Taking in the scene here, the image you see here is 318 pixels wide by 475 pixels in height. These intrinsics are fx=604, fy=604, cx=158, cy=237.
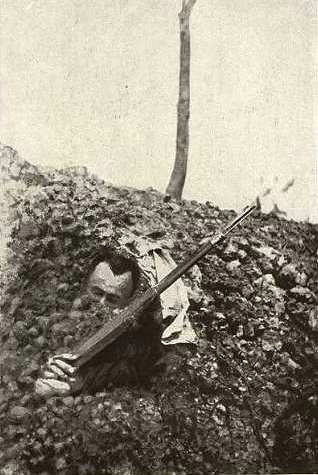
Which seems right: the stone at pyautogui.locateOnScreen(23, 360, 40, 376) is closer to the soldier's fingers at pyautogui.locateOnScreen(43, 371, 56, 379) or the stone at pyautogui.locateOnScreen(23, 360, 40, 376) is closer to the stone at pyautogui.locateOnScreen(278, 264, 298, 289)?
the soldier's fingers at pyautogui.locateOnScreen(43, 371, 56, 379)

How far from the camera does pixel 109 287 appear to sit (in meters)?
2.07

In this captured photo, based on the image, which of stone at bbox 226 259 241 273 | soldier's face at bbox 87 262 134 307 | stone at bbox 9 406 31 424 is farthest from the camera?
stone at bbox 226 259 241 273

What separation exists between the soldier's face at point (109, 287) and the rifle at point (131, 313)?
44 millimetres

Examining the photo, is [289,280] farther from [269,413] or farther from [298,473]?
[298,473]

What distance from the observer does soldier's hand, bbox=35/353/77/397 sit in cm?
194

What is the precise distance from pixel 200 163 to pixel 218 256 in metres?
0.36

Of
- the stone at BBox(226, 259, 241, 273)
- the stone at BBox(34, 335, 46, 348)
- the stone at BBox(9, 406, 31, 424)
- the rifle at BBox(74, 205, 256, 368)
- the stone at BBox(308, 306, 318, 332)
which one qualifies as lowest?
the stone at BBox(9, 406, 31, 424)

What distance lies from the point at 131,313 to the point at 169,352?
0.63ft

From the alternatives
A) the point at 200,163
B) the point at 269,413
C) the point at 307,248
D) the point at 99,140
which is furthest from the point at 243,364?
the point at 99,140

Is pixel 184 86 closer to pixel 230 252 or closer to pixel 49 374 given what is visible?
pixel 230 252

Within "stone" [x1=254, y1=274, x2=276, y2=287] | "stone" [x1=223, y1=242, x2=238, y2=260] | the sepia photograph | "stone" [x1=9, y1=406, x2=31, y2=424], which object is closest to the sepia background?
the sepia photograph

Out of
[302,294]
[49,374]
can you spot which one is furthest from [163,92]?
[49,374]

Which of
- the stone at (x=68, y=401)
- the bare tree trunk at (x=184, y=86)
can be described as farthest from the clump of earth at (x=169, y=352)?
the bare tree trunk at (x=184, y=86)

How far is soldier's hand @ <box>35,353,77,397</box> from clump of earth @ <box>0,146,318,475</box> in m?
0.03
